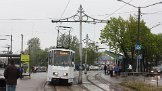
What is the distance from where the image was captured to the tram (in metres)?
38.5

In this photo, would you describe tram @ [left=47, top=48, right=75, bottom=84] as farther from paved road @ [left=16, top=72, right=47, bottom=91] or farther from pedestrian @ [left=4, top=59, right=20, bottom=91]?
pedestrian @ [left=4, top=59, right=20, bottom=91]

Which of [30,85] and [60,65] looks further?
[60,65]

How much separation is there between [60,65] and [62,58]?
71 centimetres

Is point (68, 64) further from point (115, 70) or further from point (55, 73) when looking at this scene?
point (115, 70)

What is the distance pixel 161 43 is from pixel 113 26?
2088cm

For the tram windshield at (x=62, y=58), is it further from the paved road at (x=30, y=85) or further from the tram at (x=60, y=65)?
the paved road at (x=30, y=85)

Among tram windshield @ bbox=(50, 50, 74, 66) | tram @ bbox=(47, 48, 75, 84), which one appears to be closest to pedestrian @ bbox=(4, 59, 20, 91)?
tram @ bbox=(47, 48, 75, 84)

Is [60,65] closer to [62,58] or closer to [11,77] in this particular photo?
[62,58]

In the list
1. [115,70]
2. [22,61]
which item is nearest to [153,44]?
[115,70]

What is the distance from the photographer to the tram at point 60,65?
1516 inches

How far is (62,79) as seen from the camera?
39781 millimetres

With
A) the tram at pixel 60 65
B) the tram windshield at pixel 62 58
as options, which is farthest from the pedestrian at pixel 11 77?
the tram windshield at pixel 62 58

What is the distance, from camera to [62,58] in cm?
3909

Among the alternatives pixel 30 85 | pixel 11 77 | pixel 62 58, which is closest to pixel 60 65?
pixel 62 58
